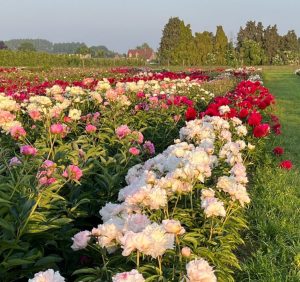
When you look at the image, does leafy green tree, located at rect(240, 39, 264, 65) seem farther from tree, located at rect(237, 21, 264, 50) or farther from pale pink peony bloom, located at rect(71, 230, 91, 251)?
pale pink peony bloom, located at rect(71, 230, 91, 251)

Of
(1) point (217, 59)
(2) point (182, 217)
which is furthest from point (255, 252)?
(1) point (217, 59)

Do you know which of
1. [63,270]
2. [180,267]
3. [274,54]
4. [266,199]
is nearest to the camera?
[180,267]

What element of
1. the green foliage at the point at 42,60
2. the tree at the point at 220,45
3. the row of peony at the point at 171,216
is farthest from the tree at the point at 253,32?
the row of peony at the point at 171,216

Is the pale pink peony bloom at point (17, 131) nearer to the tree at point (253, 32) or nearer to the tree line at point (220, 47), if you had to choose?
the tree line at point (220, 47)

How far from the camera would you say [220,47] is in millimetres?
57375

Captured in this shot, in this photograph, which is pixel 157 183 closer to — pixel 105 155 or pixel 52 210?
pixel 52 210

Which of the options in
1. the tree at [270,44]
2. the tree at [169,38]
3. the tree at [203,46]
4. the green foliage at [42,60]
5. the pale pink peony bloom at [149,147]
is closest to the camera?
the pale pink peony bloom at [149,147]

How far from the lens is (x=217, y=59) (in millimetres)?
55406

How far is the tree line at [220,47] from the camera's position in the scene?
51.2 m

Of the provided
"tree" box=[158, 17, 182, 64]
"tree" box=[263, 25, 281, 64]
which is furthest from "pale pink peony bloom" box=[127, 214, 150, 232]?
"tree" box=[263, 25, 281, 64]

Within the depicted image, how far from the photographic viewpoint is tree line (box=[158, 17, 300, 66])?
168 feet

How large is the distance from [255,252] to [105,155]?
61.5 inches

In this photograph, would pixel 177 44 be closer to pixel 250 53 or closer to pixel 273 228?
pixel 250 53

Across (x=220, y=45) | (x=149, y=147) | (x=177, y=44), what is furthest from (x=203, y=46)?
(x=149, y=147)
